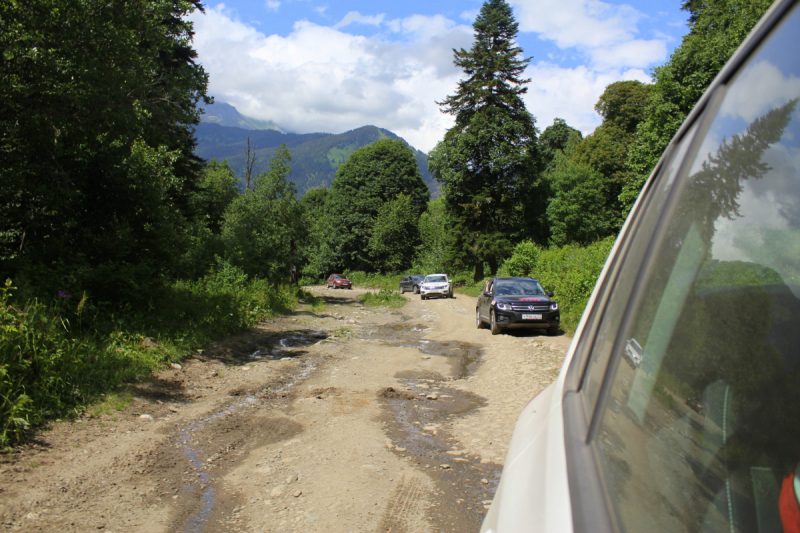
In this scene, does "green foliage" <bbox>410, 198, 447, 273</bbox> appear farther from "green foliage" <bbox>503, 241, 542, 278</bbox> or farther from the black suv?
the black suv

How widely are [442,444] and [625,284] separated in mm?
4922

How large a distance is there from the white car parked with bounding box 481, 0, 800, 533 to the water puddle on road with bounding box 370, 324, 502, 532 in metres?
3.03

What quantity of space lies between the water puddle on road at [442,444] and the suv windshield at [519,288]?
4.43 m

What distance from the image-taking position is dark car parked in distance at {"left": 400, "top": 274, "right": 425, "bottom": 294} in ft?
136

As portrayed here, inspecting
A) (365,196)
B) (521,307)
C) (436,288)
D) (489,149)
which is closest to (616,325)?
(521,307)

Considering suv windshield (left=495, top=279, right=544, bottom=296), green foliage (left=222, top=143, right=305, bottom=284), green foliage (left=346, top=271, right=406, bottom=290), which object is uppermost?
green foliage (left=222, top=143, right=305, bottom=284)

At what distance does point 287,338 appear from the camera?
14.5 m

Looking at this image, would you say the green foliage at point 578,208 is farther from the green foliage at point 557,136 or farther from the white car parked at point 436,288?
the green foliage at point 557,136

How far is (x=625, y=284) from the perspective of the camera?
1408 mm

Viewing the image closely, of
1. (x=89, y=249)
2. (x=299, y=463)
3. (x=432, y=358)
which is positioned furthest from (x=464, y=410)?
(x=89, y=249)

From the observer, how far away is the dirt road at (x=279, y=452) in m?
4.15

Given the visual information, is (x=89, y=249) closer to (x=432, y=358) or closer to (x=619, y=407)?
(x=432, y=358)

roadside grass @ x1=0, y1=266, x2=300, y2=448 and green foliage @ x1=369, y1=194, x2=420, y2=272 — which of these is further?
green foliage @ x1=369, y1=194, x2=420, y2=272

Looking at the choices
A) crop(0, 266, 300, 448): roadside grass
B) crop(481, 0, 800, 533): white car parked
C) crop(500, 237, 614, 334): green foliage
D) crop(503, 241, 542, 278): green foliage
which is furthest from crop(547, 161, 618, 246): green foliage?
crop(481, 0, 800, 533): white car parked
